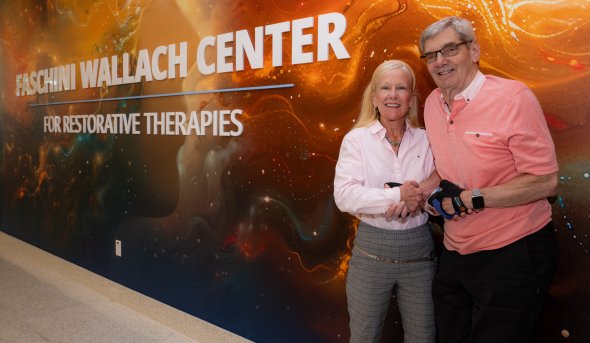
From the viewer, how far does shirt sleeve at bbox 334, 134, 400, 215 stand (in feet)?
5.21

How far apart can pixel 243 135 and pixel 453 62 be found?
1.51 meters

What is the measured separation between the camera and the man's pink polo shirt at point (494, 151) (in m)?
1.31

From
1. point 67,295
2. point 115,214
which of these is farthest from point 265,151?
point 67,295

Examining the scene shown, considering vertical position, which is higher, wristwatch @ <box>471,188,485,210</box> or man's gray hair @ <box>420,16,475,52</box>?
man's gray hair @ <box>420,16,475,52</box>

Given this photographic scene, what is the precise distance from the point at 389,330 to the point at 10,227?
16.1ft

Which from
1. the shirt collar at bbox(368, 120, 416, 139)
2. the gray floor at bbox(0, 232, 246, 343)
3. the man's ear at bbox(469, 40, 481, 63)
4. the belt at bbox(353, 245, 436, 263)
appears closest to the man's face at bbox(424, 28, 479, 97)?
the man's ear at bbox(469, 40, 481, 63)

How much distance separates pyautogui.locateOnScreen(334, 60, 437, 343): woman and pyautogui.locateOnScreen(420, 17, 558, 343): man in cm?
18

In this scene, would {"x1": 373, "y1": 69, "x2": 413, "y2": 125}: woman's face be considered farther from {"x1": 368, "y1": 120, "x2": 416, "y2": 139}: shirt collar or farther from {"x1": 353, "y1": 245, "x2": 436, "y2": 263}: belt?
{"x1": 353, "y1": 245, "x2": 436, "y2": 263}: belt

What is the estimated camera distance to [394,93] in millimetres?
1651

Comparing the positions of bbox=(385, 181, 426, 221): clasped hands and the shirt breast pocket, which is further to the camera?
bbox=(385, 181, 426, 221): clasped hands

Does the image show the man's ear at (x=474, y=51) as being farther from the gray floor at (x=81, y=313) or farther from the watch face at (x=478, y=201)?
the gray floor at (x=81, y=313)

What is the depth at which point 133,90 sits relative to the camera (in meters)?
3.43

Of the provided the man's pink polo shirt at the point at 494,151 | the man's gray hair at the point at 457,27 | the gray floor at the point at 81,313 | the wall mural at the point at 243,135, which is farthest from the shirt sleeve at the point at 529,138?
the gray floor at the point at 81,313

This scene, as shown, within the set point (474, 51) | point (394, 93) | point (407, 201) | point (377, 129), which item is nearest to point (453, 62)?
point (474, 51)
